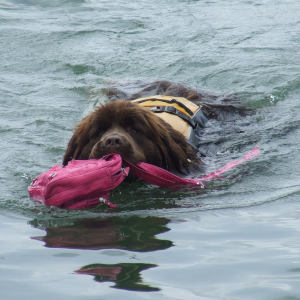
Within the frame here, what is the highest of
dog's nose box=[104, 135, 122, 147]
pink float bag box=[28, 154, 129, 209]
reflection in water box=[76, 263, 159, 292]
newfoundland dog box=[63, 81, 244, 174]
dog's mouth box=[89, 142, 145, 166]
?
newfoundland dog box=[63, 81, 244, 174]

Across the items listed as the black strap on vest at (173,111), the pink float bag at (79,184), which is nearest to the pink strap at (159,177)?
the pink float bag at (79,184)

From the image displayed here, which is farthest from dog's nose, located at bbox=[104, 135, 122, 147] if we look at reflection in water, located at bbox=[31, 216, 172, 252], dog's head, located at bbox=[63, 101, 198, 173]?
reflection in water, located at bbox=[31, 216, 172, 252]

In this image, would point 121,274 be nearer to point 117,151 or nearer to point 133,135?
point 117,151

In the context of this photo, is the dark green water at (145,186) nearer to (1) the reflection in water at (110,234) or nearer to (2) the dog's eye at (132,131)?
(1) the reflection in water at (110,234)

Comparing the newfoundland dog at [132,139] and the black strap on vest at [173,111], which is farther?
the black strap on vest at [173,111]

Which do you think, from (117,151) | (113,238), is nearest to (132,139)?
(117,151)

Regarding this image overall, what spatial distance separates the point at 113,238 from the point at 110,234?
113 mm

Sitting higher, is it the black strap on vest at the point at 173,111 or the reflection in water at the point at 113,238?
the black strap on vest at the point at 173,111

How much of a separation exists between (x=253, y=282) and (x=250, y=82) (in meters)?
6.00

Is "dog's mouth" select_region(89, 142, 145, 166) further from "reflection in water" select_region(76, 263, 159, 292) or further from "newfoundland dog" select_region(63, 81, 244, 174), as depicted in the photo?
"reflection in water" select_region(76, 263, 159, 292)

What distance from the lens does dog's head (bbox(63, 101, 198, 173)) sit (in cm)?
588

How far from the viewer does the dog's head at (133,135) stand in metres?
5.88

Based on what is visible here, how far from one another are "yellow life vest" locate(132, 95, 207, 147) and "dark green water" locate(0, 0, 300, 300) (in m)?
0.21

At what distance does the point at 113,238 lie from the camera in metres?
4.43
